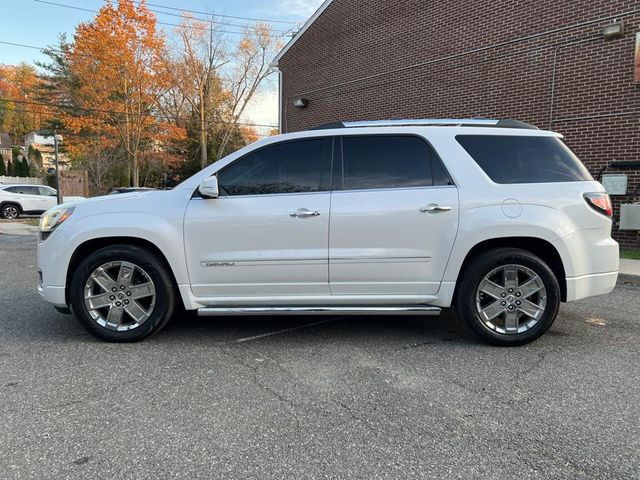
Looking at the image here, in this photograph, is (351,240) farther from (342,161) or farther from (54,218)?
(54,218)

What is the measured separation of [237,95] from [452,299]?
37176mm

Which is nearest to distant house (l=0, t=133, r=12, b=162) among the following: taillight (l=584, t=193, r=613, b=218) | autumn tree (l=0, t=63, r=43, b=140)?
autumn tree (l=0, t=63, r=43, b=140)

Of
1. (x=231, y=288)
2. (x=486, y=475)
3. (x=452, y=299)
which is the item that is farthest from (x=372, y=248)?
(x=486, y=475)

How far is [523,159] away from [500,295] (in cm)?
122

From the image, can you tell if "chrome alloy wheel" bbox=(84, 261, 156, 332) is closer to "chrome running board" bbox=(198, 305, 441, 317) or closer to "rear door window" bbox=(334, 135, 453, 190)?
"chrome running board" bbox=(198, 305, 441, 317)

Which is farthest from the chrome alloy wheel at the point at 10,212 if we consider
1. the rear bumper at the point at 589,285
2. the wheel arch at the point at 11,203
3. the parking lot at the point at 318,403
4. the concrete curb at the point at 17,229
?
the rear bumper at the point at 589,285

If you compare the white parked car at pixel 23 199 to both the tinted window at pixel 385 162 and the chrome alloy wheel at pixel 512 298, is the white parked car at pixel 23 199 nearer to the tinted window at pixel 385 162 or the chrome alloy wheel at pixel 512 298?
the tinted window at pixel 385 162

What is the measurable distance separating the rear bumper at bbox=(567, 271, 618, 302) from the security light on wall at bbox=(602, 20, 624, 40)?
732cm

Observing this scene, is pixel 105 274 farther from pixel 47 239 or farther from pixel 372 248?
pixel 372 248

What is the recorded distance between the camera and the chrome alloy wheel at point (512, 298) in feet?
13.4

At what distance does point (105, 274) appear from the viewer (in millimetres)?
4133

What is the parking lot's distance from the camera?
2436 mm

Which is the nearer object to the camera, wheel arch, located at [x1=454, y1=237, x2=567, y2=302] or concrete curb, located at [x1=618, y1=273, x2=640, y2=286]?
wheel arch, located at [x1=454, y1=237, x2=567, y2=302]

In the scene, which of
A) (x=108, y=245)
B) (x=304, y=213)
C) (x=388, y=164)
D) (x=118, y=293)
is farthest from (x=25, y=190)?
(x=388, y=164)
